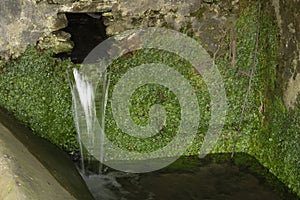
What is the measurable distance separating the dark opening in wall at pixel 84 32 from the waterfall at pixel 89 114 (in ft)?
1.16

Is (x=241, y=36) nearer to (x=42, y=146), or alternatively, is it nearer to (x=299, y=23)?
(x=299, y=23)

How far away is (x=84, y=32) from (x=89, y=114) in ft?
4.45

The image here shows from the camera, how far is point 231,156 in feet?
27.2

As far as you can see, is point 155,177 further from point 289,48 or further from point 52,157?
point 289,48

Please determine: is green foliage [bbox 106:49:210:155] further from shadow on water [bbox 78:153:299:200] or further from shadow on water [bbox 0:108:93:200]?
shadow on water [bbox 0:108:93:200]

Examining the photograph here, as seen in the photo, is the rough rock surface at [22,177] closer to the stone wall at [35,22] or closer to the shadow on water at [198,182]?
the shadow on water at [198,182]

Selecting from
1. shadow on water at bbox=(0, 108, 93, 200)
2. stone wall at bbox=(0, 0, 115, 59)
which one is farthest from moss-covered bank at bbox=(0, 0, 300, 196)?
shadow on water at bbox=(0, 108, 93, 200)

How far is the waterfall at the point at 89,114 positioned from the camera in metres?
7.95

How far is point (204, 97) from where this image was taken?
8336 millimetres

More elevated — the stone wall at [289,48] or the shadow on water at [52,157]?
the stone wall at [289,48]

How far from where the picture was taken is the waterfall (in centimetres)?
795

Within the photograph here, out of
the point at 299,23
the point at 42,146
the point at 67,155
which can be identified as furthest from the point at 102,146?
the point at 299,23

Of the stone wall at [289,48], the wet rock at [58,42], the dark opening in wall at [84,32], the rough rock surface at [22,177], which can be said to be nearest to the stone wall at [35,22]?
the wet rock at [58,42]

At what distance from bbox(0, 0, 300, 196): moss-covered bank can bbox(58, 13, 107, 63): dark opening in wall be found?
0.33 meters
